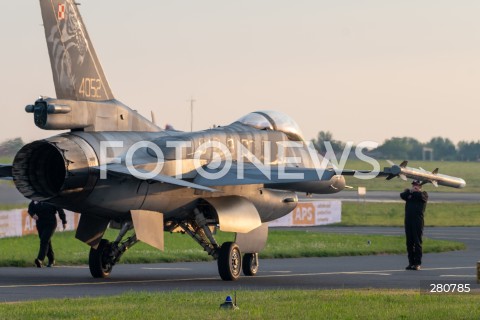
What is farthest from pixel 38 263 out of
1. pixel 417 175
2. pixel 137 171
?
pixel 417 175

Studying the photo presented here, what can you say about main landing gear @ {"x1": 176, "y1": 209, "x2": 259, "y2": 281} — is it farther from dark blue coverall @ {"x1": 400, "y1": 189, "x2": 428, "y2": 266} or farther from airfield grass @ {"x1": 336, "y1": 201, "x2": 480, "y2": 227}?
airfield grass @ {"x1": 336, "y1": 201, "x2": 480, "y2": 227}

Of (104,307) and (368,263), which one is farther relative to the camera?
(368,263)

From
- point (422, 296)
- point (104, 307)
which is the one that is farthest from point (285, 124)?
point (104, 307)

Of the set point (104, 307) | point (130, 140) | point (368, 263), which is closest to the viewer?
point (104, 307)

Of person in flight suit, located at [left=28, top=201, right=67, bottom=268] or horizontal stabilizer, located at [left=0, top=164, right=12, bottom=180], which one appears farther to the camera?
person in flight suit, located at [left=28, top=201, right=67, bottom=268]

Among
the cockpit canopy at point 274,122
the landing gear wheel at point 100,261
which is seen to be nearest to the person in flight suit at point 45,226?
the landing gear wheel at point 100,261

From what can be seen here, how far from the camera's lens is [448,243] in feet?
121

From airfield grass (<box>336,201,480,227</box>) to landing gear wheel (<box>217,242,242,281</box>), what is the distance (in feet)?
89.2

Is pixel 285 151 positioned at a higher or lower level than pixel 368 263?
higher

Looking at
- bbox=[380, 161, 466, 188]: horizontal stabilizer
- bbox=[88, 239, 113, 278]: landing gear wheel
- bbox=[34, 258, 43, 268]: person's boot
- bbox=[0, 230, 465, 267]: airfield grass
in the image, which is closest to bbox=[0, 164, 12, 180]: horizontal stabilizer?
bbox=[88, 239, 113, 278]: landing gear wheel

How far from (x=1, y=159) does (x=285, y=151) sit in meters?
6.55

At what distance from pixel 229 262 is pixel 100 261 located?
2.75 meters

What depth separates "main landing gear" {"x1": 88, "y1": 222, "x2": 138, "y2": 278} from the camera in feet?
78.5

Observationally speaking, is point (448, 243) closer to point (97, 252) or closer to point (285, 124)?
point (285, 124)
